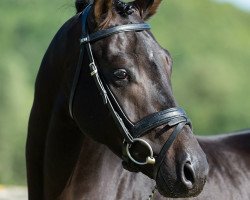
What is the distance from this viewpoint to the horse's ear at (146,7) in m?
4.38

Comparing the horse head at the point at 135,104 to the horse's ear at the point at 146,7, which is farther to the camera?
the horse's ear at the point at 146,7

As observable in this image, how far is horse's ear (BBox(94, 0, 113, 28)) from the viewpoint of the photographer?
412 cm

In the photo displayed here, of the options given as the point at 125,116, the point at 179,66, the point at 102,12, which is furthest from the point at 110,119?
the point at 179,66

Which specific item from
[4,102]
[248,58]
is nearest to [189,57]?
[248,58]

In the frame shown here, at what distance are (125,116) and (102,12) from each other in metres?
0.68

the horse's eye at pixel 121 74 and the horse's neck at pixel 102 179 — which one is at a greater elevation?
the horse's eye at pixel 121 74

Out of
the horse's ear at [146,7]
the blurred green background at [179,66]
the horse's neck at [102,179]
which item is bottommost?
the blurred green background at [179,66]

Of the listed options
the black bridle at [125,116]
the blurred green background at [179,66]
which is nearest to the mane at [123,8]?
the black bridle at [125,116]

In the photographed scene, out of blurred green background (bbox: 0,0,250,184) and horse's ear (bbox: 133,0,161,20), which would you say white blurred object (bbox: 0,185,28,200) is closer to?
blurred green background (bbox: 0,0,250,184)

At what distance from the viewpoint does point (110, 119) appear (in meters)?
4.05

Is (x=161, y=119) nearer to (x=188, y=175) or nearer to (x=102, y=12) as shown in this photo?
(x=188, y=175)

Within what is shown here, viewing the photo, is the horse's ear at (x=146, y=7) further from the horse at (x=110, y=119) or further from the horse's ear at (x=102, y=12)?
the horse's ear at (x=102, y=12)

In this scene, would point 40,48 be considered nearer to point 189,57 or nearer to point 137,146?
point 189,57

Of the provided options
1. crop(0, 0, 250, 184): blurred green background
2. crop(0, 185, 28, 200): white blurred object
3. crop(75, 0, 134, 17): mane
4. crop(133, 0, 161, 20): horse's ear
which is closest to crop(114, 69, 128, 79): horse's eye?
crop(75, 0, 134, 17): mane
